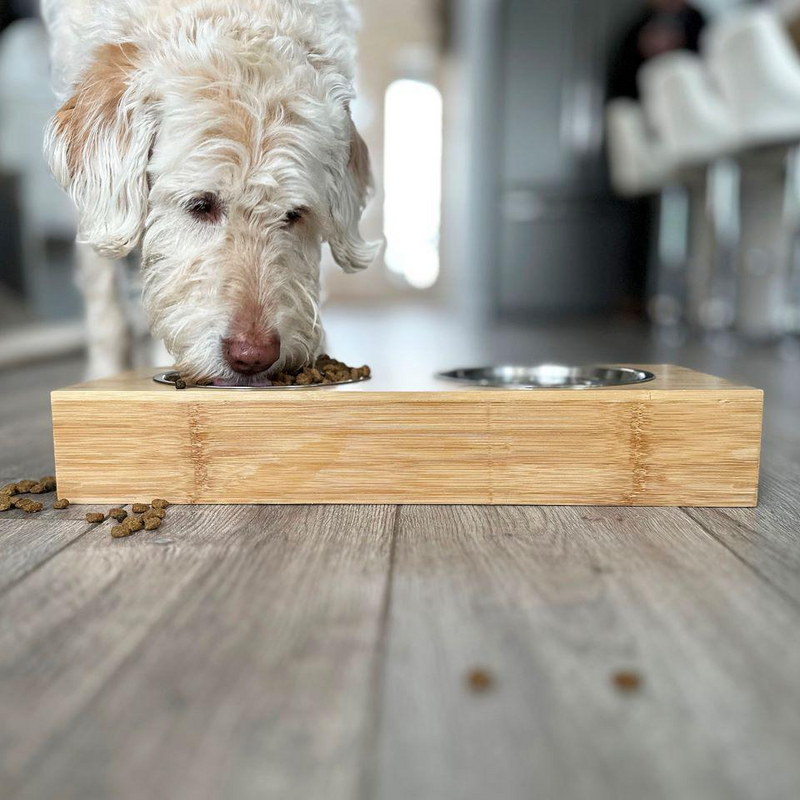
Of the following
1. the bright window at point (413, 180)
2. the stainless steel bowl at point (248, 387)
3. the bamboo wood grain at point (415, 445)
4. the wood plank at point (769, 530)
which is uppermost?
the bright window at point (413, 180)

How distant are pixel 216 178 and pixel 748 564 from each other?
0.97m

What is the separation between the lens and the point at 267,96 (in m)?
→ 1.38

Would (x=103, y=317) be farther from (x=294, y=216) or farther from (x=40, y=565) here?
(x=40, y=565)

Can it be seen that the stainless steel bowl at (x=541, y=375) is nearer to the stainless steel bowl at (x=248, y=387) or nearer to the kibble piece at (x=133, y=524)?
the stainless steel bowl at (x=248, y=387)

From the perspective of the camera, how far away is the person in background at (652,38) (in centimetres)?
618

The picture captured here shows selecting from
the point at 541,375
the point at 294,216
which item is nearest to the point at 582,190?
the point at 541,375

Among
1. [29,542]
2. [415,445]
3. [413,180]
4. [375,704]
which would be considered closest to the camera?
[375,704]

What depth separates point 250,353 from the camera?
52.0 inches

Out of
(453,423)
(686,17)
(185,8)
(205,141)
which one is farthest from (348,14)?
(686,17)

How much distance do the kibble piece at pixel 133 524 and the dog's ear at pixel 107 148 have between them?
567mm

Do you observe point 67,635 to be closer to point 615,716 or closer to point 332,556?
point 332,556

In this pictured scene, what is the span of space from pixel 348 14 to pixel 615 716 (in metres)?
1.59

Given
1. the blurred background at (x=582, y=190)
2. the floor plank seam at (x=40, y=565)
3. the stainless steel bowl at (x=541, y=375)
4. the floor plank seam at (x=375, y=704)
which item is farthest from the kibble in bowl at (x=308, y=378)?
the blurred background at (x=582, y=190)

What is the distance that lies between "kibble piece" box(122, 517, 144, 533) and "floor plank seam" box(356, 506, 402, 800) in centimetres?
38
